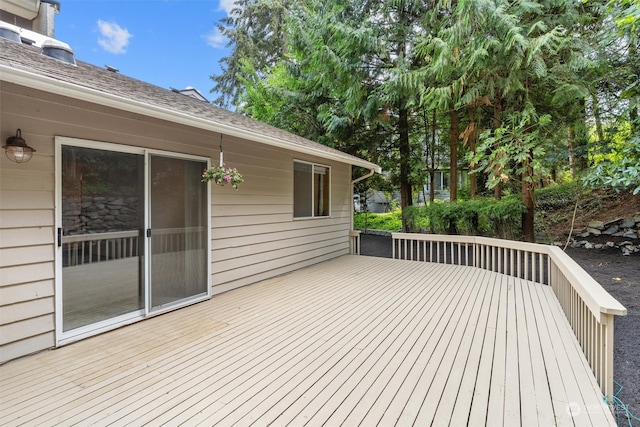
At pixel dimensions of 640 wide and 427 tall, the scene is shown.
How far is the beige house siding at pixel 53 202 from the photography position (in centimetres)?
265

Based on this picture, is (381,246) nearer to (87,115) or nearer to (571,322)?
(571,322)

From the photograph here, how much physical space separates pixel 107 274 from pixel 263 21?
15129 millimetres

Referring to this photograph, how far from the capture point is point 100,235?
10.6 feet

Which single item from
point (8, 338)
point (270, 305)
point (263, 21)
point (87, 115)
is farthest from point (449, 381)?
point (263, 21)

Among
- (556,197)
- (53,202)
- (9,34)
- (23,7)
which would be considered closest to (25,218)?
(53,202)

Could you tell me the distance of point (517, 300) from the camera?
438 centimetres

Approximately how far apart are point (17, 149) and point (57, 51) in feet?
5.70

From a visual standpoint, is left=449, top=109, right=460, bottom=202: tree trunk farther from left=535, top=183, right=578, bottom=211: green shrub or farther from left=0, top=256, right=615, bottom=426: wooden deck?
left=0, top=256, right=615, bottom=426: wooden deck

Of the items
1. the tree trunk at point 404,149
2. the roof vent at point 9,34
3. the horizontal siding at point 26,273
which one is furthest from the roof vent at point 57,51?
the tree trunk at point 404,149

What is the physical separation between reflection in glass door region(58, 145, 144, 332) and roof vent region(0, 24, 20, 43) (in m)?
1.98

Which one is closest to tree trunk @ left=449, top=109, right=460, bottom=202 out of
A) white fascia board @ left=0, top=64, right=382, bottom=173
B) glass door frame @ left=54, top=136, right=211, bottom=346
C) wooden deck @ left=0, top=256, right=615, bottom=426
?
wooden deck @ left=0, top=256, right=615, bottom=426

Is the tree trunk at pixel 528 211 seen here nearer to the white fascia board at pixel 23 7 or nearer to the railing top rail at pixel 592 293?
the railing top rail at pixel 592 293

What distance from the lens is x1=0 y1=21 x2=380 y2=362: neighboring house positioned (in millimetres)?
2670

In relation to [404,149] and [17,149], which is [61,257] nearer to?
[17,149]
